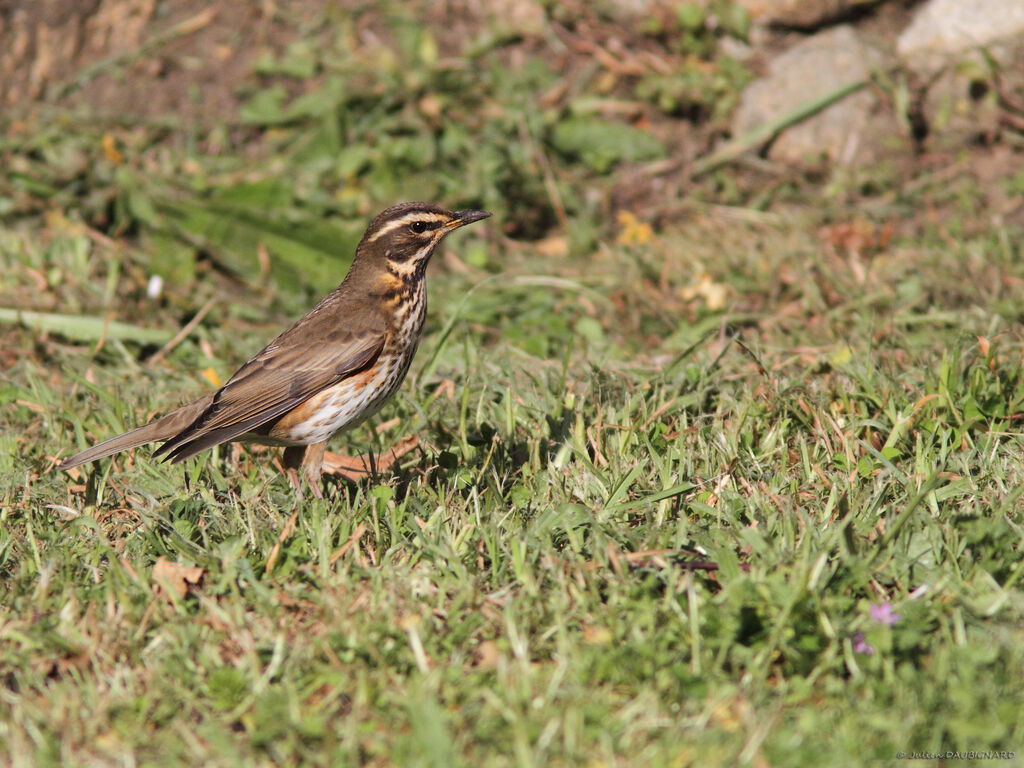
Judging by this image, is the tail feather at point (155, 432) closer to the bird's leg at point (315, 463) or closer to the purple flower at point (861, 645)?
the bird's leg at point (315, 463)

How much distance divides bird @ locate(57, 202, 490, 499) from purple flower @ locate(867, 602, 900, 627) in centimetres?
265

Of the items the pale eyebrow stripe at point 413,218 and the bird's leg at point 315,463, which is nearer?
the bird's leg at point 315,463

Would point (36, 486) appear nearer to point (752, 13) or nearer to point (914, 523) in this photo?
point (914, 523)

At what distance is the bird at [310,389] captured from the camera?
5.59 meters

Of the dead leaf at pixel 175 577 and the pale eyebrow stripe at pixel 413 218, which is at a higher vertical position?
the pale eyebrow stripe at pixel 413 218

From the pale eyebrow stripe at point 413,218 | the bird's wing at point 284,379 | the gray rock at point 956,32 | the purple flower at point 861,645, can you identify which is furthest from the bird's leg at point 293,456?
the gray rock at point 956,32

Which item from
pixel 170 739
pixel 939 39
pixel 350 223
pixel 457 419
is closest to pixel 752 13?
pixel 939 39

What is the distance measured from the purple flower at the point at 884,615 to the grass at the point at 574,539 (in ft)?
0.05

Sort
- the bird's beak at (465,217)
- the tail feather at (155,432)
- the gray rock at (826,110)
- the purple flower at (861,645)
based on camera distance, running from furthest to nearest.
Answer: the gray rock at (826,110)
the bird's beak at (465,217)
the tail feather at (155,432)
the purple flower at (861,645)

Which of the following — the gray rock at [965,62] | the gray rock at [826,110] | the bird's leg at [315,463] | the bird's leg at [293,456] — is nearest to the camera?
the bird's leg at [315,463]

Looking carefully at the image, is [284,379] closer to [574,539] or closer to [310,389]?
[310,389]

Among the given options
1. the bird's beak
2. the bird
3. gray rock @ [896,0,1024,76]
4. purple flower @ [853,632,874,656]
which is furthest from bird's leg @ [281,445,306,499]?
gray rock @ [896,0,1024,76]

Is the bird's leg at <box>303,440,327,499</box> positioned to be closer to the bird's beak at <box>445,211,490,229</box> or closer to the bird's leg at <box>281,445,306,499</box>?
the bird's leg at <box>281,445,306,499</box>

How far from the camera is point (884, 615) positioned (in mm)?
3984
